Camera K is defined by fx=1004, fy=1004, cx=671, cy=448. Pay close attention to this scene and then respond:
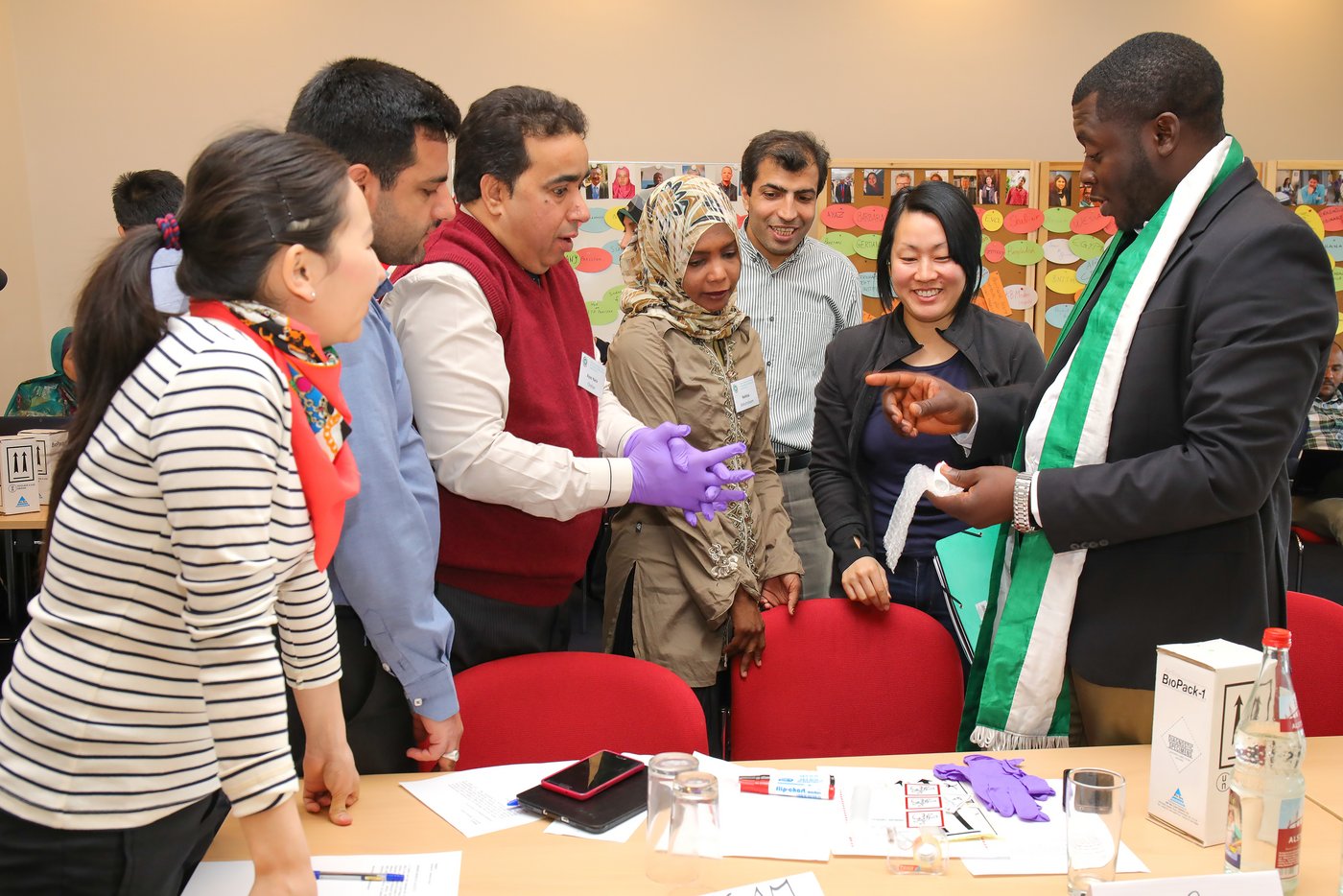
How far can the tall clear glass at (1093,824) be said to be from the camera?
44.7 inches

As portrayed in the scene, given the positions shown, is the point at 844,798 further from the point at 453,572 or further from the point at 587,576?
the point at 587,576

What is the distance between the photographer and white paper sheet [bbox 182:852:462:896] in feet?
3.83

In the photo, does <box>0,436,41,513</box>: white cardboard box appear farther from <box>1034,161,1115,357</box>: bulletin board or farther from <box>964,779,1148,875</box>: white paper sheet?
<box>1034,161,1115,357</box>: bulletin board

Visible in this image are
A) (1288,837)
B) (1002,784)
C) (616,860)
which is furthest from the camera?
(1002,784)

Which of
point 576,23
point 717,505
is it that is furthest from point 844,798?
point 576,23

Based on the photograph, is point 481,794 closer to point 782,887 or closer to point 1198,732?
point 782,887

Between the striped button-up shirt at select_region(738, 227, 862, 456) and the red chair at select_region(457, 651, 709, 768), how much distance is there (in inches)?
60.5

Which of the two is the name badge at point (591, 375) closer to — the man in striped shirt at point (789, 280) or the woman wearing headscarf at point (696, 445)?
the woman wearing headscarf at point (696, 445)

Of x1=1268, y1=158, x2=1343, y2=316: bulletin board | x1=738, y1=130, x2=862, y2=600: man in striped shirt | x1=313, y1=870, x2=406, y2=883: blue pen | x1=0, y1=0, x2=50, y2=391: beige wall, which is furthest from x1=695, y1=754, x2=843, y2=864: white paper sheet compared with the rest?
x1=1268, y1=158, x2=1343, y2=316: bulletin board

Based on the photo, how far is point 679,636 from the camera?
2.12 meters

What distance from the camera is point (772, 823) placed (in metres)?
1.34

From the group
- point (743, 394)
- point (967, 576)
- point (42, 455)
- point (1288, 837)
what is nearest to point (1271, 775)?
point (1288, 837)

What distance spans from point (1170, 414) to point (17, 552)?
143 inches

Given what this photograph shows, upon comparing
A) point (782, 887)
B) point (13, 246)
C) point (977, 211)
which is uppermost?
A: point (977, 211)
